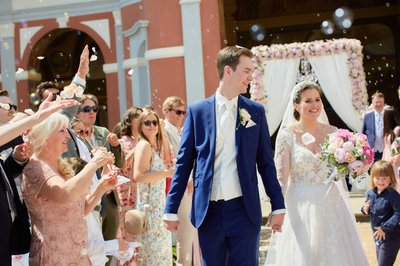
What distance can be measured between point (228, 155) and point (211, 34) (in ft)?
36.6

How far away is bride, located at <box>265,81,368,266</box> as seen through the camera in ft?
17.6

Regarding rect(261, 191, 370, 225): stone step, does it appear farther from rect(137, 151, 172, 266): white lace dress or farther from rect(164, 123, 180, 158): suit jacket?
rect(137, 151, 172, 266): white lace dress

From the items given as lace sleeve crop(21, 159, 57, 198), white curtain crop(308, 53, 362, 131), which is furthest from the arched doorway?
lace sleeve crop(21, 159, 57, 198)

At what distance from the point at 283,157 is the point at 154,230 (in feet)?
4.88

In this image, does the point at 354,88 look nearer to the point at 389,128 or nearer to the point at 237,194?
the point at 389,128

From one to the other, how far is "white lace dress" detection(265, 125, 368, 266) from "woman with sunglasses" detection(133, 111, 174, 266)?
1.19m

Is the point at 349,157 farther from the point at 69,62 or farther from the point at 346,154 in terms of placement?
the point at 69,62

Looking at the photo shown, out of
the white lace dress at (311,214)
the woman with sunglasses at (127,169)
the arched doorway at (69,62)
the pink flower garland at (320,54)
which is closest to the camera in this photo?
the white lace dress at (311,214)

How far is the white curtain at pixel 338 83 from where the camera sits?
43.6 ft

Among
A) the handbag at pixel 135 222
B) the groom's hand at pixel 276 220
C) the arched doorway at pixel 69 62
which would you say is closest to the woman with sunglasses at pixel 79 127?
the handbag at pixel 135 222

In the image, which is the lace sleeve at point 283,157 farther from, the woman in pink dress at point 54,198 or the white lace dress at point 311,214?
the woman in pink dress at point 54,198

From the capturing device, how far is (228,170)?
4188 mm

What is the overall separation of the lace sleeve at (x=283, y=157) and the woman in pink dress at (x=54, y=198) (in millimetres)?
1877

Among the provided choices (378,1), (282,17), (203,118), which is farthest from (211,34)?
(203,118)
